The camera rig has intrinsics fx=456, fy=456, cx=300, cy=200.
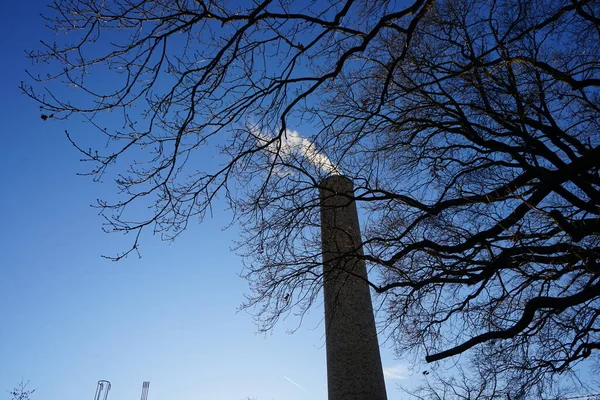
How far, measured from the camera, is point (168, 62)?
3.70 m

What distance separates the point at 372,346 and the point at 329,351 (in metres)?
0.76

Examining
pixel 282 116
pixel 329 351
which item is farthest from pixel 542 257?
pixel 329 351

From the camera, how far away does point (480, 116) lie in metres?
5.05

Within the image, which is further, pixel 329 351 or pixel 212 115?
pixel 329 351

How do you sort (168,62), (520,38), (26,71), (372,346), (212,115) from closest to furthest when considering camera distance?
(26,71), (168,62), (212,115), (520,38), (372,346)

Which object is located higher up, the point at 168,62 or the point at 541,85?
the point at 541,85

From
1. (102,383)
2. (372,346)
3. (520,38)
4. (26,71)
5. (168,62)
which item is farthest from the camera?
(102,383)

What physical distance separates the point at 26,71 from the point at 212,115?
56.4 inches

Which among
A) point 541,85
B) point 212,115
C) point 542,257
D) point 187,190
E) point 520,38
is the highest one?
point 520,38

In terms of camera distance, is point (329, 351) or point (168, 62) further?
point (329, 351)

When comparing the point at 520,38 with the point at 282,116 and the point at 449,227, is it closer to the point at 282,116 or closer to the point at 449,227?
the point at 449,227

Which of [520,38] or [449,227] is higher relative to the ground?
[520,38]

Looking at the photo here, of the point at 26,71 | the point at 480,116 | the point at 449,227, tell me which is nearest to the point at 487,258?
the point at 449,227

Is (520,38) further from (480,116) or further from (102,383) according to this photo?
(102,383)
